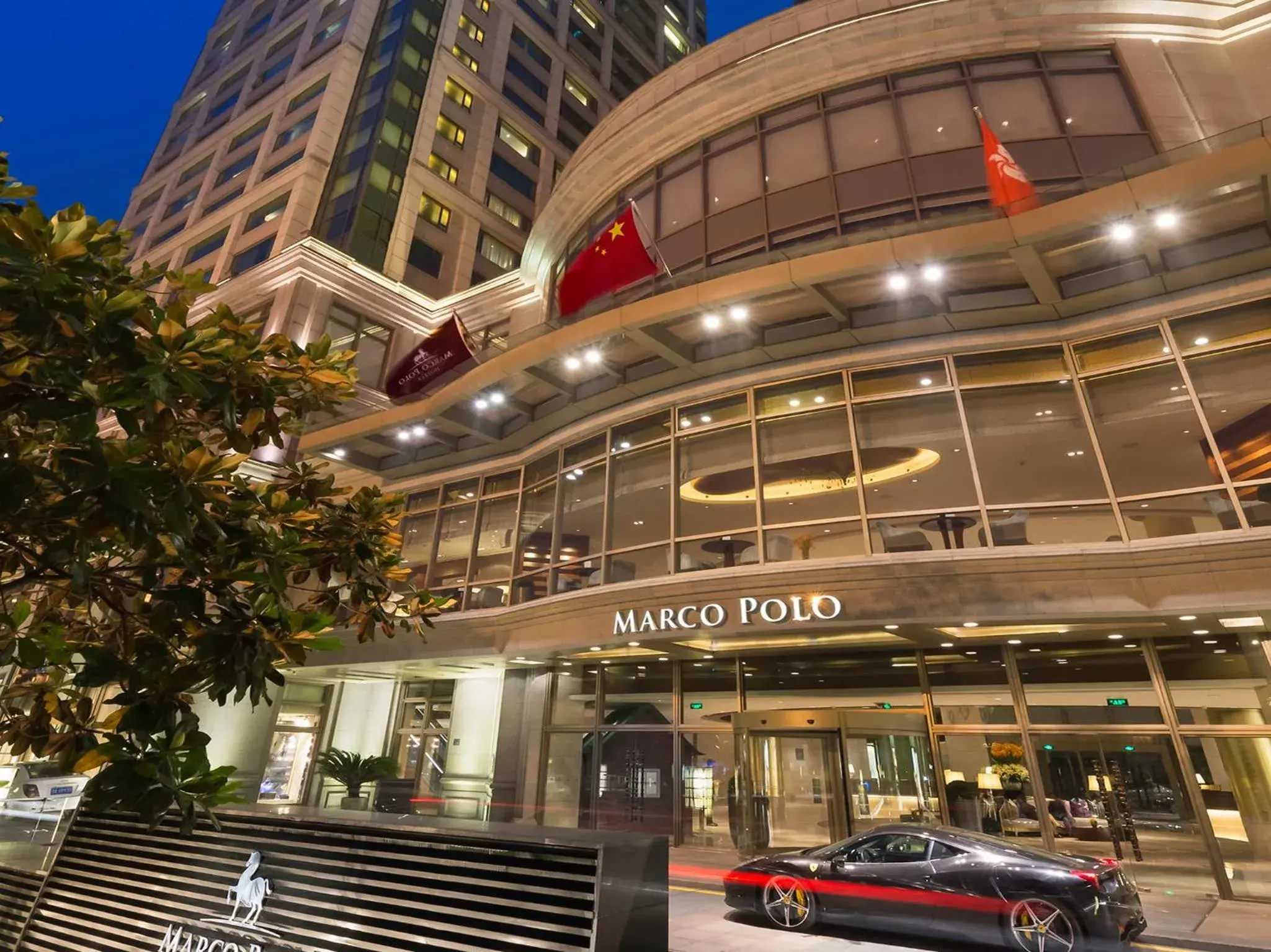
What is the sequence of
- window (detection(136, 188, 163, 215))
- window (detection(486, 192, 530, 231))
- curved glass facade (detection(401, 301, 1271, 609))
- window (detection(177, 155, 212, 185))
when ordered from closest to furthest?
curved glass facade (detection(401, 301, 1271, 609))
window (detection(486, 192, 530, 231))
window (detection(177, 155, 212, 185))
window (detection(136, 188, 163, 215))

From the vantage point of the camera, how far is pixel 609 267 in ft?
48.2

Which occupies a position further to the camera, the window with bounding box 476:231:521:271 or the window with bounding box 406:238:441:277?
the window with bounding box 476:231:521:271

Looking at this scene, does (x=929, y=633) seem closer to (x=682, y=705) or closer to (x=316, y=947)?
(x=682, y=705)

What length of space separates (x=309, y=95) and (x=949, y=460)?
37228 mm

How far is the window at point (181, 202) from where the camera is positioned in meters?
38.0

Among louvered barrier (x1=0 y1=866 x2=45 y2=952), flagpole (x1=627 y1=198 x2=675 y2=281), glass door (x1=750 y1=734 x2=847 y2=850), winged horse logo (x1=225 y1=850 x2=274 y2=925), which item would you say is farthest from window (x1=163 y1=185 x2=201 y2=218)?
winged horse logo (x1=225 y1=850 x2=274 y2=925)

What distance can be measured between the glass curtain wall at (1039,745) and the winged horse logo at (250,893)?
887 cm

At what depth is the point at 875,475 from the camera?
11.7 meters

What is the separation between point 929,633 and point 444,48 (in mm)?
37306

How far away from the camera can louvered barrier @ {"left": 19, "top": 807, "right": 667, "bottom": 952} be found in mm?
4082

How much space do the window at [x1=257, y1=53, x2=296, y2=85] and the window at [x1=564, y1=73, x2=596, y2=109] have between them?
15.9 meters

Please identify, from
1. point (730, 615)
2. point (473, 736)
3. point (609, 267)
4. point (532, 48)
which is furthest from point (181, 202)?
point (730, 615)

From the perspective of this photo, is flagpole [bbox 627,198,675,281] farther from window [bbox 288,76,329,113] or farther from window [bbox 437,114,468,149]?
window [bbox 288,76,329,113]

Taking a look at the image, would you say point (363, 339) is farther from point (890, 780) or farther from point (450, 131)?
point (890, 780)
